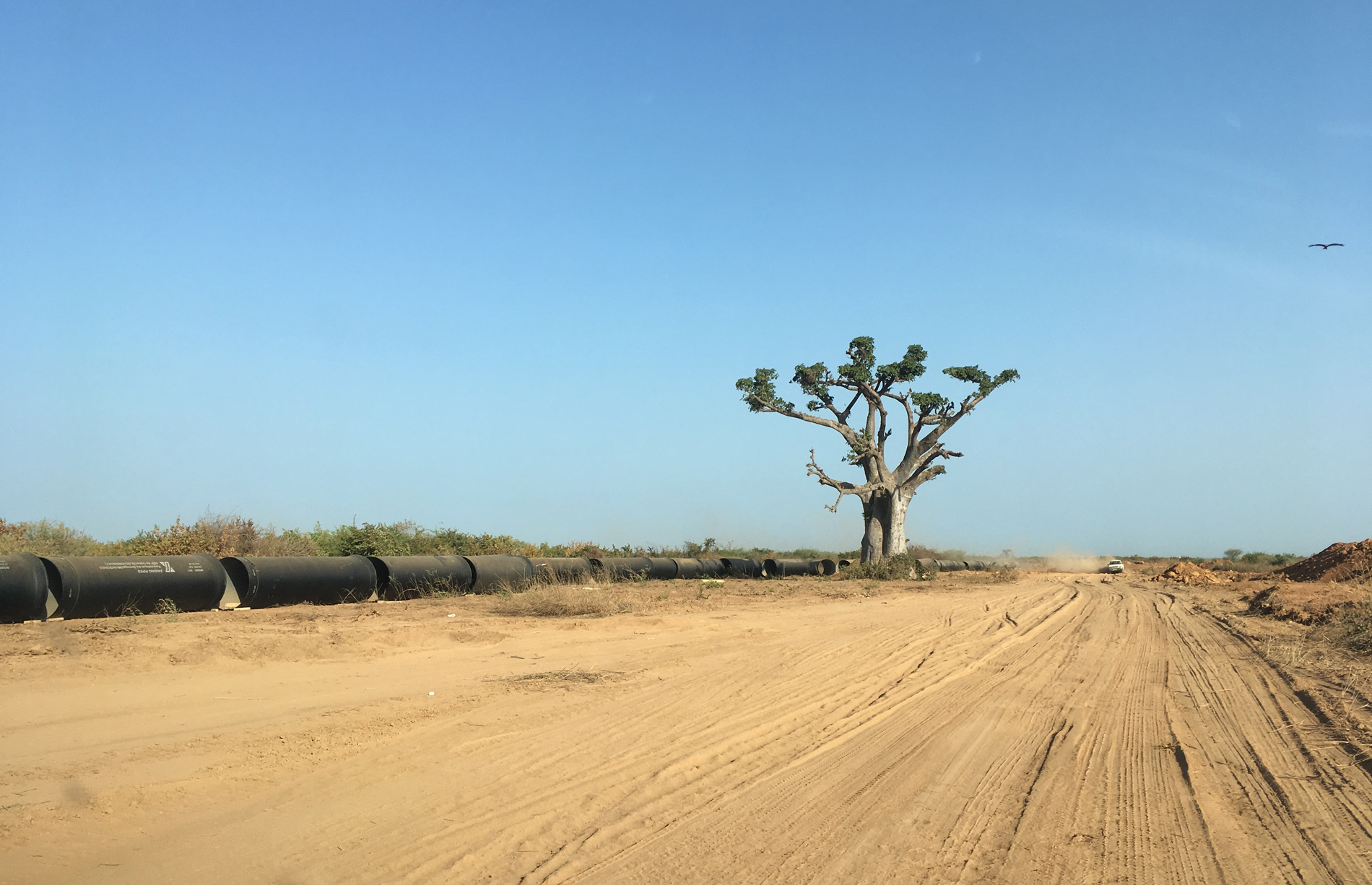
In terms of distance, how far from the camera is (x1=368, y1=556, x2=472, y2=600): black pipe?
1808cm

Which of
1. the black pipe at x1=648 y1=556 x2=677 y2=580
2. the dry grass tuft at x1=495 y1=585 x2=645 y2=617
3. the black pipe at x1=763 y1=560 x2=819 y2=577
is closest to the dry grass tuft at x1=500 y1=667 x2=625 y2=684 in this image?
the dry grass tuft at x1=495 y1=585 x2=645 y2=617

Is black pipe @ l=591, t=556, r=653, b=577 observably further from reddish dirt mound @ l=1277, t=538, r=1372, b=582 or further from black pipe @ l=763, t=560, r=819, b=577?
reddish dirt mound @ l=1277, t=538, r=1372, b=582

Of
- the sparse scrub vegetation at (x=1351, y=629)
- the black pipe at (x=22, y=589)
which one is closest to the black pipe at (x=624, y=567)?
the black pipe at (x=22, y=589)

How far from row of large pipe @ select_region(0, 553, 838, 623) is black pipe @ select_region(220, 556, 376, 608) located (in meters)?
0.02

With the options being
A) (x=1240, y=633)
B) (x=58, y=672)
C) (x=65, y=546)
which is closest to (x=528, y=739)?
(x=58, y=672)

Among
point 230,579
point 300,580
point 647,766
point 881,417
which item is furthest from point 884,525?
point 647,766

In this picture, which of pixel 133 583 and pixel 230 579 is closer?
pixel 133 583

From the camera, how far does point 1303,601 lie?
57.0 ft

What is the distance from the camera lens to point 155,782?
16.5 ft

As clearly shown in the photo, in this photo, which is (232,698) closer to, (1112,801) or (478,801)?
(478,801)

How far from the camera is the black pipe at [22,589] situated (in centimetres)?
1173

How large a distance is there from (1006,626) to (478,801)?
38.7ft

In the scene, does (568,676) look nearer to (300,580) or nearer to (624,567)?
(300,580)

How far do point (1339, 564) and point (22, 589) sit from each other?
32492 mm
